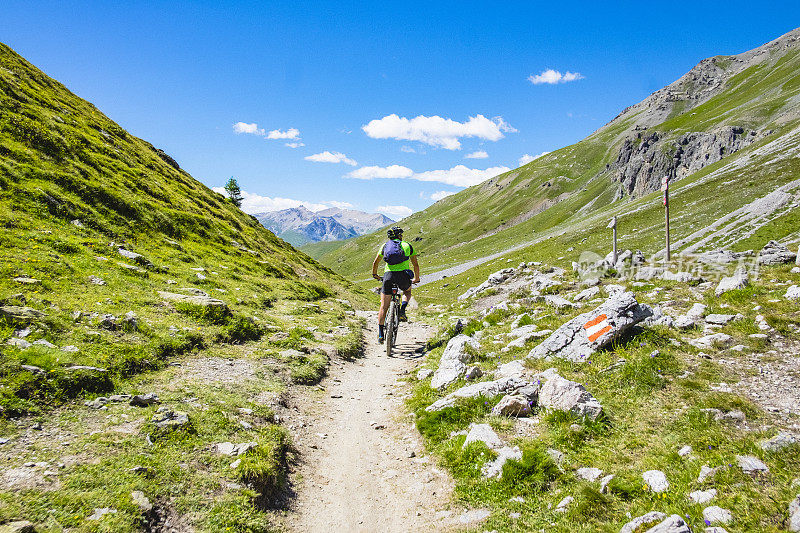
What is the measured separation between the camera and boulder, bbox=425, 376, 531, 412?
28.7 ft

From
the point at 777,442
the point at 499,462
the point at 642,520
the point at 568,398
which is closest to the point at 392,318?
the point at 568,398

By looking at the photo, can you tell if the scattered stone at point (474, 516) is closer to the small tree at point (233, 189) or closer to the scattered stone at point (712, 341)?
the scattered stone at point (712, 341)

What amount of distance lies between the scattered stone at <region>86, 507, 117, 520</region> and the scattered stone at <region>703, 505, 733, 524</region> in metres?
7.21

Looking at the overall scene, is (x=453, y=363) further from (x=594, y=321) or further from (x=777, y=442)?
(x=777, y=442)

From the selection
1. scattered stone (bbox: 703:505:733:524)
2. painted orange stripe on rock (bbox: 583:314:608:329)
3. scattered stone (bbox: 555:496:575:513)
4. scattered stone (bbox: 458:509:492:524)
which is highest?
painted orange stripe on rock (bbox: 583:314:608:329)

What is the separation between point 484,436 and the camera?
7.26m

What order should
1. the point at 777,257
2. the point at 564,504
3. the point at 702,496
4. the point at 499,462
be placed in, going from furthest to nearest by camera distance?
the point at 777,257 < the point at 499,462 < the point at 564,504 < the point at 702,496

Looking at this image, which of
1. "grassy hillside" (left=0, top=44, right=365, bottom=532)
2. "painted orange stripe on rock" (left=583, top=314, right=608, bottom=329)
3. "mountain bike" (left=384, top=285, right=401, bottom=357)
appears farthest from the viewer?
"mountain bike" (left=384, top=285, right=401, bottom=357)

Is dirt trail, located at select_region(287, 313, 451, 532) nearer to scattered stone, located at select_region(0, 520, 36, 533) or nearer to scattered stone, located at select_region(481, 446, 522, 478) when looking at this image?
scattered stone, located at select_region(481, 446, 522, 478)

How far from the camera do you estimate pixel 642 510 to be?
482 centimetres

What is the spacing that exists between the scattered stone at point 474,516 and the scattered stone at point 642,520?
1.88 meters

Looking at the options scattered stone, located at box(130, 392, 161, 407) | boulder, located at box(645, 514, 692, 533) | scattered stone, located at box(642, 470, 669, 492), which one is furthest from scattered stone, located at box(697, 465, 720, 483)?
scattered stone, located at box(130, 392, 161, 407)

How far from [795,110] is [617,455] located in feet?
420

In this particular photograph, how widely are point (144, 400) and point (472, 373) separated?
7.61 m
